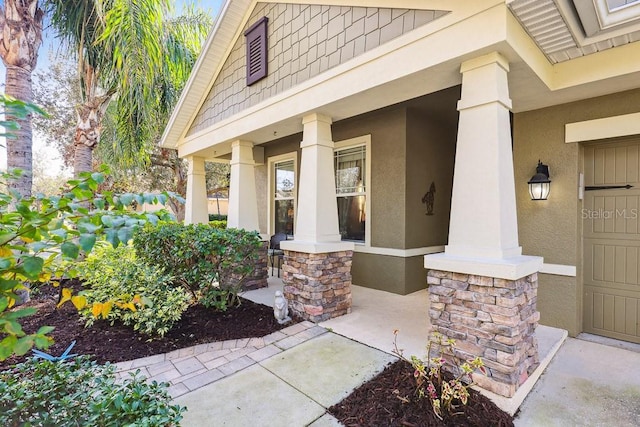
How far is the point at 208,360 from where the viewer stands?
11.1ft

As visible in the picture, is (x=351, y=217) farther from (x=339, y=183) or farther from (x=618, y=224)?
(x=618, y=224)

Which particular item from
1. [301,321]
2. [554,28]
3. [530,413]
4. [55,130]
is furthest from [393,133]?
[55,130]

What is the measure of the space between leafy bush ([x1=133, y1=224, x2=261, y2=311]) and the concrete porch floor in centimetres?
81

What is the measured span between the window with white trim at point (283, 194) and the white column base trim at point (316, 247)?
124 inches

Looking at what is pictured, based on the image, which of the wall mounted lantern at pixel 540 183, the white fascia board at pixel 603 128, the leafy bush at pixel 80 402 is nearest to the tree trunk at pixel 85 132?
the leafy bush at pixel 80 402

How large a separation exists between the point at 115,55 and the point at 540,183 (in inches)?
274

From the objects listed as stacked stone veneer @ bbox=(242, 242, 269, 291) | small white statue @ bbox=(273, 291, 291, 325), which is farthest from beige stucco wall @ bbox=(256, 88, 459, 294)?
small white statue @ bbox=(273, 291, 291, 325)

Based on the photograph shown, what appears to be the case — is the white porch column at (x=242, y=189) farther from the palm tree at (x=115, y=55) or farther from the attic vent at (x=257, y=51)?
the palm tree at (x=115, y=55)

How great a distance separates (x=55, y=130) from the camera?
11773mm

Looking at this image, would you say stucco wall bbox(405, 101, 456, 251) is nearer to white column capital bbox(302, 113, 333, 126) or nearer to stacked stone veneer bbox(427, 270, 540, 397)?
white column capital bbox(302, 113, 333, 126)

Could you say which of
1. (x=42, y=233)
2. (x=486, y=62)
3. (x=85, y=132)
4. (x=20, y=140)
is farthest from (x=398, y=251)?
(x=85, y=132)

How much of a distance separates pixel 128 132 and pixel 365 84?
5974mm

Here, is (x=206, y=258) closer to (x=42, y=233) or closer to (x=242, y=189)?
(x=242, y=189)

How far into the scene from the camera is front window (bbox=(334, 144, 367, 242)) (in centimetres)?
629
